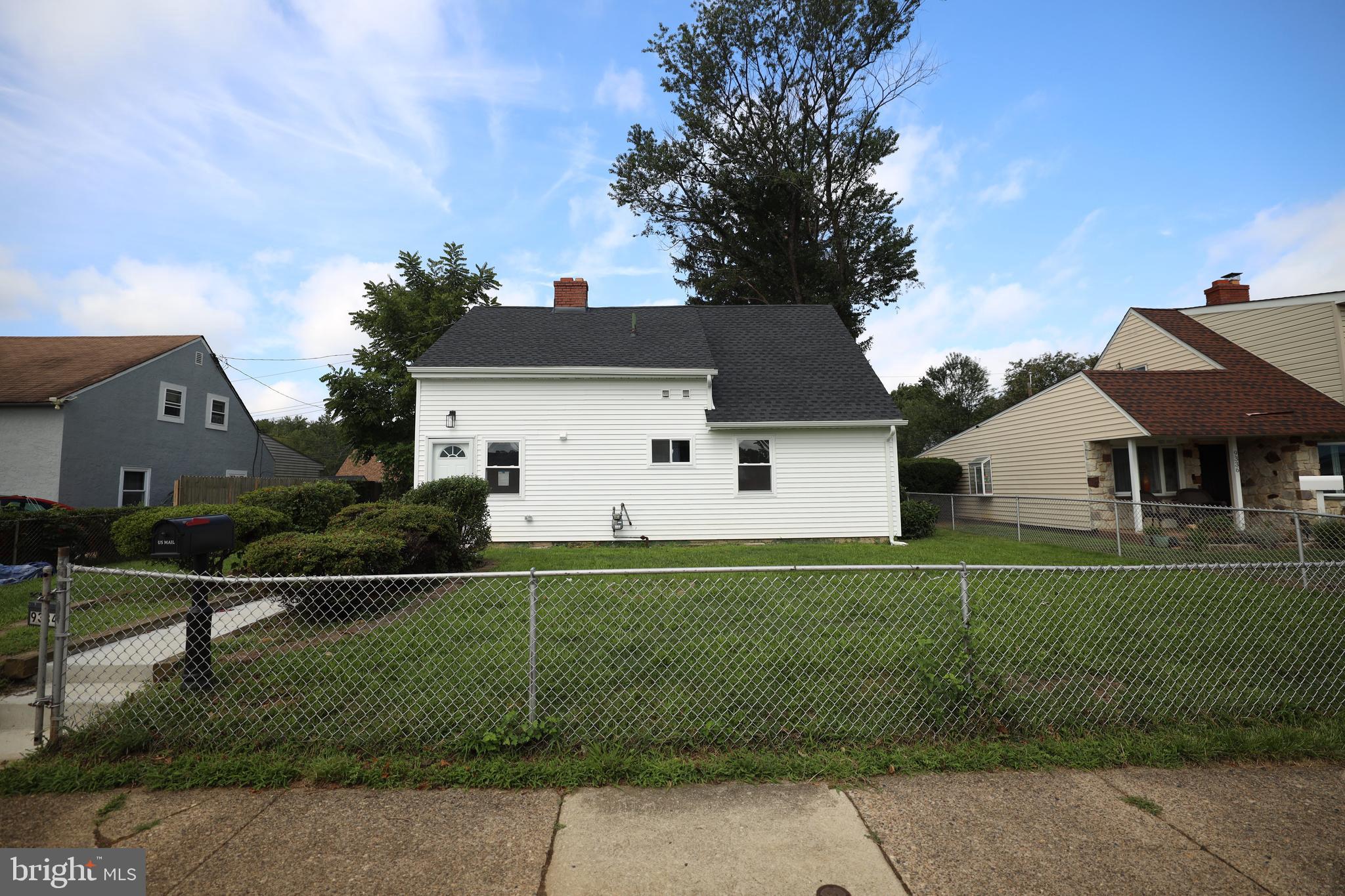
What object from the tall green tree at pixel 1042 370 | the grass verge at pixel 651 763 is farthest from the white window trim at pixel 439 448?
the tall green tree at pixel 1042 370

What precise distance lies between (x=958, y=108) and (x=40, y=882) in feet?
56.7

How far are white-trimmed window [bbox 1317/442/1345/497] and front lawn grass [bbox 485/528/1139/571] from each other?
859 cm

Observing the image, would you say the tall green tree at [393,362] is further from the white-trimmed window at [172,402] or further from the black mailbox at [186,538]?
the black mailbox at [186,538]

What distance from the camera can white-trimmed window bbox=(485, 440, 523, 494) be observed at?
1202 cm

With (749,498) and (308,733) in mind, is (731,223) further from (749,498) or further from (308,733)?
(308,733)

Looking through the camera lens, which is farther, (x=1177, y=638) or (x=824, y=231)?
(x=824, y=231)

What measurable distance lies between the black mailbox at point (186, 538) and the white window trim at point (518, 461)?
796cm

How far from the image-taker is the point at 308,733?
328 cm

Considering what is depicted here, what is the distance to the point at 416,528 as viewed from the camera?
7219 mm

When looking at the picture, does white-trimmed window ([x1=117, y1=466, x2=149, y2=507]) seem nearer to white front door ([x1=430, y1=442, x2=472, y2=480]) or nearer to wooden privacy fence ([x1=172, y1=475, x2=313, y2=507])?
wooden privacy fence ([x1=172, y1=475, x2=313, y2=507])

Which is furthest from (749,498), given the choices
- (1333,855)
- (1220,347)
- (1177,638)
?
(1220,347)

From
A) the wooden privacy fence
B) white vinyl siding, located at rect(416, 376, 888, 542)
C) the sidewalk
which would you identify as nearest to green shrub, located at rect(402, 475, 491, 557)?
white vinyl siding, located at rect(416, 376, 888, 542)

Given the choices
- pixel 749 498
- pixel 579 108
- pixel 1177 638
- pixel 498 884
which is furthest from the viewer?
pixel 579 108

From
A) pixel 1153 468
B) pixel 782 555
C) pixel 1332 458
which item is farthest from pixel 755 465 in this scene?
pixel 1332 458
